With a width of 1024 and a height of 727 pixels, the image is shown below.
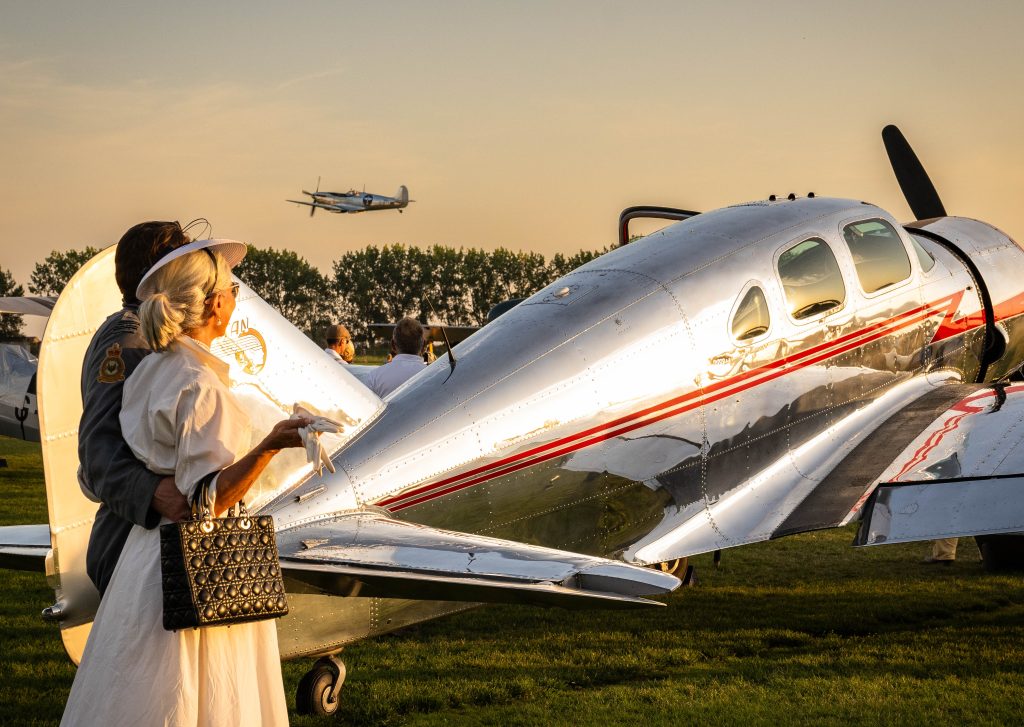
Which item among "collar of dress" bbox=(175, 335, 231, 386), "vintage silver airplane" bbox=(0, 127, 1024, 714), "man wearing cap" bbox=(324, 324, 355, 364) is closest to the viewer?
"collar of dress" bbox=(175, 335, 231, 386)

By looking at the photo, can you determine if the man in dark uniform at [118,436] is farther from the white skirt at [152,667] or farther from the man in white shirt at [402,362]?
the man in white shirt at [402,362]

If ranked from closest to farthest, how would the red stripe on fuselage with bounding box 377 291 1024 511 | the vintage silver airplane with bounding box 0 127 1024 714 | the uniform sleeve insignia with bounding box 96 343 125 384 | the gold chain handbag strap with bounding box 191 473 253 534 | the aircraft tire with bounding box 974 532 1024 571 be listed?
1. the gold chain handbag strap with bounding box 191 473 253 534
2. the uniform sleeve insignia with bounding box 96 343 125 384
3. the vintage silver airplane with bounding box 0 127 1024 714
4. the red stripe on fuselage with bounding box 377 291 1024 511
5. the aircraft tire with bounding box 974 532 1024 571

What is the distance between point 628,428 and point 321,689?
1953 mm

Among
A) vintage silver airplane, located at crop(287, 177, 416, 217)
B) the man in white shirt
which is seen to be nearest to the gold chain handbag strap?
the man in white shirt

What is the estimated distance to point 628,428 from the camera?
5.46 m

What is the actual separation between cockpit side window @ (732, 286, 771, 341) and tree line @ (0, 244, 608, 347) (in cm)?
10779

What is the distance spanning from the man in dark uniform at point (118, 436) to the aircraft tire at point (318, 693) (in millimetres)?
1855

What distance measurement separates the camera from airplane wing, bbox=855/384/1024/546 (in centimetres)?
566

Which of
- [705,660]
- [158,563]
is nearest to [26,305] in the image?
[705,660]

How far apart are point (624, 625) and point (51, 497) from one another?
4.62 metres

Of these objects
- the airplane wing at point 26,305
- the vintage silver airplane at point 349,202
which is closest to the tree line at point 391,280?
the vintage silver airplane at point 349,202

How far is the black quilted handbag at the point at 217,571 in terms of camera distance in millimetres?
2801

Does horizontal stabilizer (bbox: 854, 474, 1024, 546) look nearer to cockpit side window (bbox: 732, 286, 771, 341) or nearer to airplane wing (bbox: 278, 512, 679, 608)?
cockpit side window (bbox: 732, 286, 771, 341)

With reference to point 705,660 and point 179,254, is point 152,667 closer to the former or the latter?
point 179,254
